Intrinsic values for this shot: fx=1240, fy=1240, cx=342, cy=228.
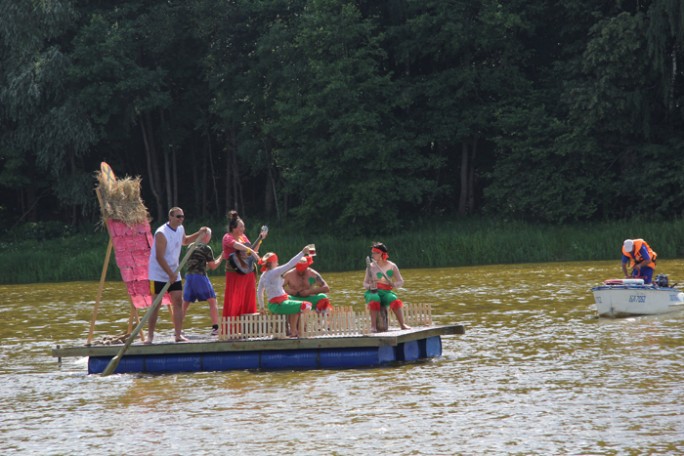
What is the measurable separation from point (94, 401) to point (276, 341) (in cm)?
268

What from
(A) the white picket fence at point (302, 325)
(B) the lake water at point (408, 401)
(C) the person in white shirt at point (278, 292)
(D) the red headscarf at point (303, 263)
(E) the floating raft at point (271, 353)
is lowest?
(B) the lake water at point (408, 401)

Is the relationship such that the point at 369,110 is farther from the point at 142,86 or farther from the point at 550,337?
the point at 550,337

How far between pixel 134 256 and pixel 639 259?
9.75 metres

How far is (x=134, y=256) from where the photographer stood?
55.9ft

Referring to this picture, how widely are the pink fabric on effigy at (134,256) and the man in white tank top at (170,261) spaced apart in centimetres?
26

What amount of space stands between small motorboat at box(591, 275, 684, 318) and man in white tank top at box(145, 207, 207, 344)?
7.73m

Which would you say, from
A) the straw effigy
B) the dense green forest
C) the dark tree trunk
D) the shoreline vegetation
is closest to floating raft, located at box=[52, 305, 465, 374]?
the straw effigy

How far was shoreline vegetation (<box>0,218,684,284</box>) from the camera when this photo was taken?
38500 mm

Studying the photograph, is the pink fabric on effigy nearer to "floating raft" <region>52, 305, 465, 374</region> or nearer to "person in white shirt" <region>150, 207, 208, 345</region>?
"person in white shirt" <region>150, 207, 208, 345</region>

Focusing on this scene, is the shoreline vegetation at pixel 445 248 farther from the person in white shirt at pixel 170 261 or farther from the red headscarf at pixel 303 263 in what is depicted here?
the person in white shirt at pixel 170 261

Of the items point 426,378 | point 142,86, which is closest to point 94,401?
point 426,378

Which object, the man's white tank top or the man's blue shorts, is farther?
the man's blue shorts

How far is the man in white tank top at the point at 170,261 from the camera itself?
16.2 m

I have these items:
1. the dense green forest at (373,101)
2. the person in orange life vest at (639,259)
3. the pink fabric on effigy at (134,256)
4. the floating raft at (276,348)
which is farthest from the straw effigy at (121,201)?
the dense green forest at (373,101)
